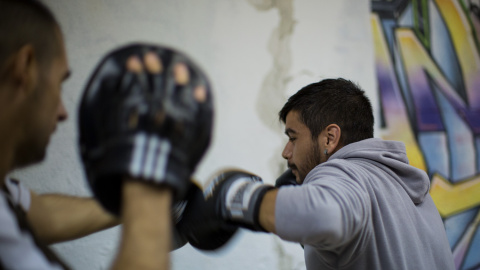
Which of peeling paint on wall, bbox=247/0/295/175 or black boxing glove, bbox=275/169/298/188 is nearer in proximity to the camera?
black boxing glove, bbox=275/169/298/188

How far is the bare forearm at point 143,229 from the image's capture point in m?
0.70

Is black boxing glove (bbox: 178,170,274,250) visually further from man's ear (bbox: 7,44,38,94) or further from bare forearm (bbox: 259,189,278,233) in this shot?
man's ear (bbox: 7,44,38,94)

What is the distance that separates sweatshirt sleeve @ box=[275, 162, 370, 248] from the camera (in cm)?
117

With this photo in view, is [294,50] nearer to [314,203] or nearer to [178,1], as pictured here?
[178,1]

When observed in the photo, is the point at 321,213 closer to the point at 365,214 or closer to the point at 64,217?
the point at 365,214

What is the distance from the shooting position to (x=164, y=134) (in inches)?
29.4

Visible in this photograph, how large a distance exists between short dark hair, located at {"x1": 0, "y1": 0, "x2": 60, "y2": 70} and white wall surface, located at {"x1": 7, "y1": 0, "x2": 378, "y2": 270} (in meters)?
1.75

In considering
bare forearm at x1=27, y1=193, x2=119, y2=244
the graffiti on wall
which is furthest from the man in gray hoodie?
the graffiti on wall

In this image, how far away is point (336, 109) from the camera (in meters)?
1.89

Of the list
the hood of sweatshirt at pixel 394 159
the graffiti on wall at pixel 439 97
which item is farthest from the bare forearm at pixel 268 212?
the graffiti on wall at pixel 439 97

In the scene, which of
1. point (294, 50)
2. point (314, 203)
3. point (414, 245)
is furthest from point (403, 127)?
point (314, 203)

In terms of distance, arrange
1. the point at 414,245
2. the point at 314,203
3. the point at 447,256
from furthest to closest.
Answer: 1. the point at 447,256
2. the point at 414,245
3. the point at 314,203

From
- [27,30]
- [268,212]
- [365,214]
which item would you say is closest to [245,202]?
[268,212]

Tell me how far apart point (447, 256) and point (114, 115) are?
1.37m
